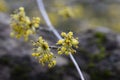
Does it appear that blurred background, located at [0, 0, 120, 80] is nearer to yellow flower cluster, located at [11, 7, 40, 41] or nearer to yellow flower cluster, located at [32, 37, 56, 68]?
yellow flower cluster, located at [11, 7, 40, 41]

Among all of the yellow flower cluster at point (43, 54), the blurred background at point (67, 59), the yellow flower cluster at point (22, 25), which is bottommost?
the yellow flower cluster at point (43, 54)

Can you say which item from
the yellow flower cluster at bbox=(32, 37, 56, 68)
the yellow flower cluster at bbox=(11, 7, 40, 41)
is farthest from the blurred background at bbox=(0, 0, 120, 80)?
the yellow flower cluster at bbox=(32, 37, 56, 68)

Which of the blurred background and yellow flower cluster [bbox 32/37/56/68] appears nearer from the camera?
yellow flower cluster [bbox 32/37/56/68]

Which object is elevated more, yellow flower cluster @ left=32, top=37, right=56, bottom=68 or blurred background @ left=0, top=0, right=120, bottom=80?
blurred background @ left=0, top=0, right=120, bottom=80

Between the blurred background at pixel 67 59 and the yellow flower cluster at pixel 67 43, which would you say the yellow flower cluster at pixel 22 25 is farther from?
the blurred background at pixel 67 59

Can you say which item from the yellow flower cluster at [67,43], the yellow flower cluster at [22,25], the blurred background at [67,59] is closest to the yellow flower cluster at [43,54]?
the yellow flower cluster at [67,43]

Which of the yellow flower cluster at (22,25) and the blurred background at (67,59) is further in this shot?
the blurred background at (67,59)

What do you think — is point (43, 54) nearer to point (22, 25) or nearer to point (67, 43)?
point (67, 43)

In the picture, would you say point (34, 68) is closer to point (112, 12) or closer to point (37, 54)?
point (37, 54)

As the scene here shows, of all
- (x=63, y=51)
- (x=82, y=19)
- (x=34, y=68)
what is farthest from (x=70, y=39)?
(x=82, y=19)

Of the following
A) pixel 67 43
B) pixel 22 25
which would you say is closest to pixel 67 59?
pixel 22 25

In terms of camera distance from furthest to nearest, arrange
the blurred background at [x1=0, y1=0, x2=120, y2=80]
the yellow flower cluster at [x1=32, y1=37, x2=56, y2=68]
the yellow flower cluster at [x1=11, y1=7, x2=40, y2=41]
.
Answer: the blurred background at [x1=0, y1=0, x2=120, y2=80], the yellow flower cluster at [x1=11, y1=7, x2=40, y2=41], the yellow flower cluster at [x1=32, y1=37, x2=56, y2=68]
